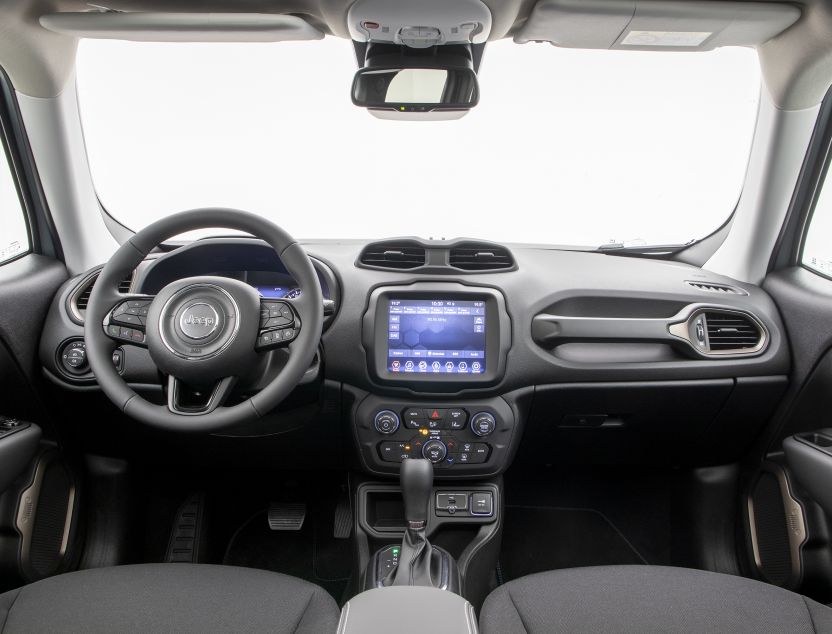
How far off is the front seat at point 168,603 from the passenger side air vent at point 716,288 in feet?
4.96

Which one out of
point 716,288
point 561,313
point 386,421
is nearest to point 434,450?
point 386,421

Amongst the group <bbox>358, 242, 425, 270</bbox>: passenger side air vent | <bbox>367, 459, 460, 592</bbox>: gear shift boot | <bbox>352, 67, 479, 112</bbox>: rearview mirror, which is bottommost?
<bbox>367, 459, 460, 592</bbox>: gear shift boot

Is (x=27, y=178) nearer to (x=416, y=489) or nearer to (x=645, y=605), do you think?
(x=416, y=489)

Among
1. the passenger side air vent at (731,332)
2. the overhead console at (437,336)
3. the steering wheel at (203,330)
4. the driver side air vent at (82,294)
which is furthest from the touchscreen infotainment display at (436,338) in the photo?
the driver side air vent at (82,294)

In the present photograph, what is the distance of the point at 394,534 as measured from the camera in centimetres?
192

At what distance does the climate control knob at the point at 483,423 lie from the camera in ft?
6.02

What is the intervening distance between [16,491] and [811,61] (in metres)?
2.87

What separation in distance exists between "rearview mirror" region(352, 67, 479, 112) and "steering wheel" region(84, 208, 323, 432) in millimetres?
688

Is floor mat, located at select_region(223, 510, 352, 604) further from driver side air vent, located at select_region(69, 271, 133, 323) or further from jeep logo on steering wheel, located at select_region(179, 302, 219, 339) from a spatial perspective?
jeep logo on steering wheel, located at select_region(179, 302, 219, 339)

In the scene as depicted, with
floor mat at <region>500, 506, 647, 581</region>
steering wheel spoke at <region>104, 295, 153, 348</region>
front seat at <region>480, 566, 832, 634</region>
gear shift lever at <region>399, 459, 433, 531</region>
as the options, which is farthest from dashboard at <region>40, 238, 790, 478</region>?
floor mat at <region>500, 506, 647, 581</region>

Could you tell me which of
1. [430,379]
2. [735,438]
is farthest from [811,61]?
[430,379]

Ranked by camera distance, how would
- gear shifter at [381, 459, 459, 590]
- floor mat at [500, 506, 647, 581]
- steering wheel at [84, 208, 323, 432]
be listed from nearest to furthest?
steering wheel at [84, 208, 323, 432] < gear shifter at [381, 459, 459, 590] < floor mat at [500, 506, 647, 581]

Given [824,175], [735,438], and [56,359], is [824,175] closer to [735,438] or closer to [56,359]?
[735,438]

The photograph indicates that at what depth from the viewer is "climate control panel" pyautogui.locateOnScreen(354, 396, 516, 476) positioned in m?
1.84
